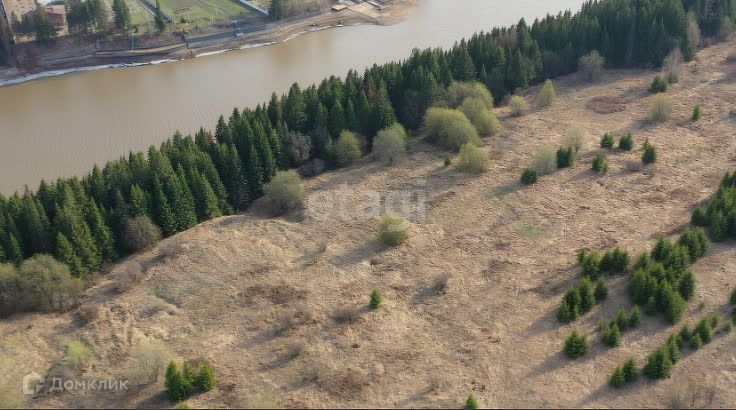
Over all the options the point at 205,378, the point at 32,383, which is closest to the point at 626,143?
the point at 205,378

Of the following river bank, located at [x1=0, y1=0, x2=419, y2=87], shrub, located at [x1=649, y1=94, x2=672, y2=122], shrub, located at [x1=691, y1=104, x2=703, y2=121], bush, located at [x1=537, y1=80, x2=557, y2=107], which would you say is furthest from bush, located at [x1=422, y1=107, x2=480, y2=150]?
river bank, located at [x1=0, y1=0, x2=419, y2=87]

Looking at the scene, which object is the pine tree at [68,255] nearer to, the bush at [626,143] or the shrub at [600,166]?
the shrub at [600,166]

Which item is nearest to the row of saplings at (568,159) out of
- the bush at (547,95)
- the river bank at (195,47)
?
the bush at (547,95)

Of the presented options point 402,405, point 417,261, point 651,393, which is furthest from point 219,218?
point 651,393

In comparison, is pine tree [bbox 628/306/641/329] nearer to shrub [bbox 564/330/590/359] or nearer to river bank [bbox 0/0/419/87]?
shrub [bbox 564/330/590/359]

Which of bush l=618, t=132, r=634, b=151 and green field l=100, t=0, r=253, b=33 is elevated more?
green field l=100, t=0, r=253, b=33

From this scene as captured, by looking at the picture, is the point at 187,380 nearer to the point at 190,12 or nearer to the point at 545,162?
the point at 545,162
